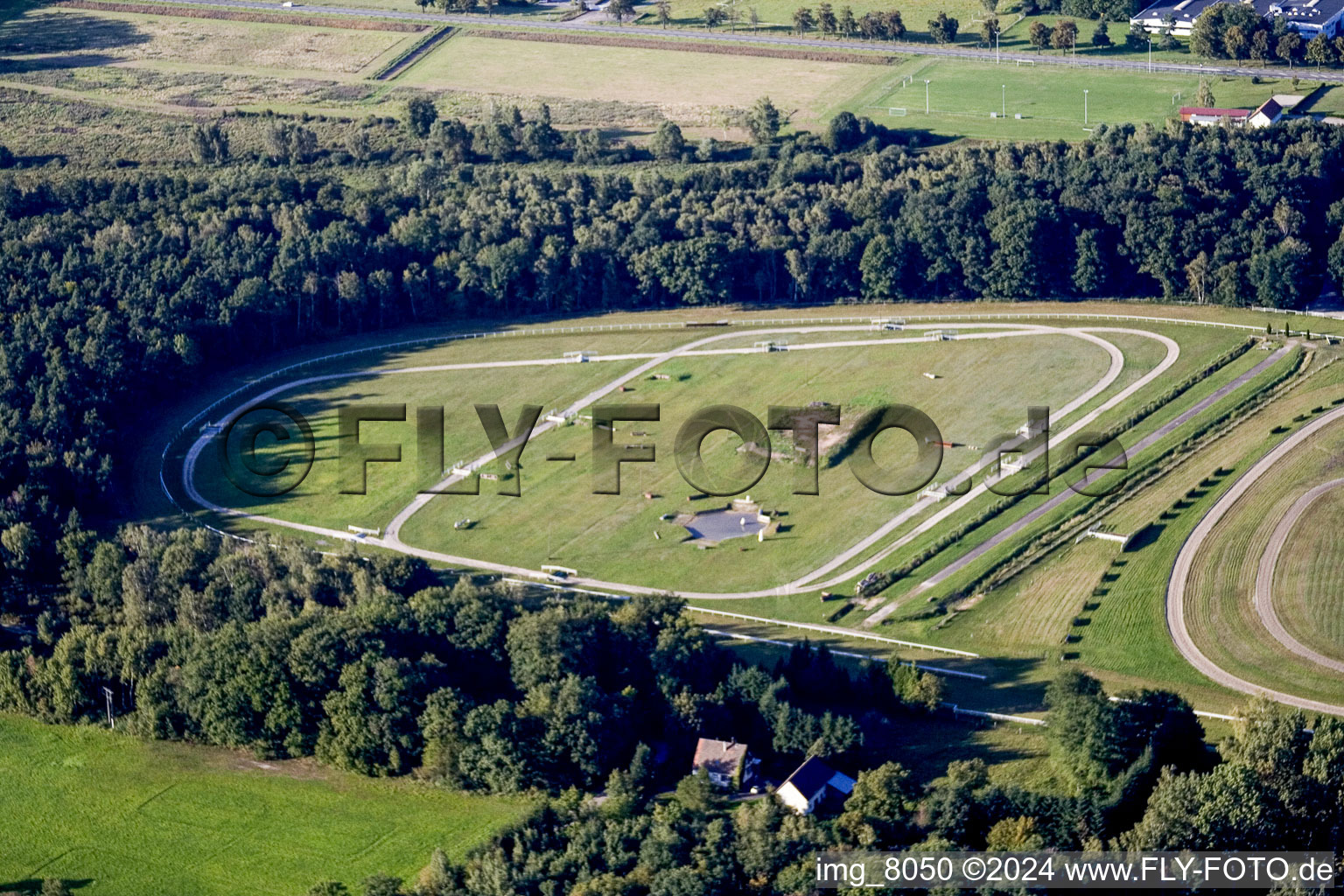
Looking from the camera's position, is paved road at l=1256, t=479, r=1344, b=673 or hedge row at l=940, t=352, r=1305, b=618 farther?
hedge row at l=940, t=352, r=1305, b=618

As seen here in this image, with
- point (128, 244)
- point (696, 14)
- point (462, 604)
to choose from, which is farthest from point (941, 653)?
A: point (696, 14)

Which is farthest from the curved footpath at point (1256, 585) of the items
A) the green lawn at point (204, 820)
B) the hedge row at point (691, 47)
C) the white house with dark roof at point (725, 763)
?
the hedge row at point (691, 47)

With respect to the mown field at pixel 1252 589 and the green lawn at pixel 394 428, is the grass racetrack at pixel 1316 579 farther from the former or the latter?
the green lawn at pixel 394 428

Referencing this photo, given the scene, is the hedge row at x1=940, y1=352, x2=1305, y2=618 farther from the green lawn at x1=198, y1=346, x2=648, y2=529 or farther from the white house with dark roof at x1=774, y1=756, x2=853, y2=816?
the green lawn at x1=198, y1=346, x2=648, y2=529

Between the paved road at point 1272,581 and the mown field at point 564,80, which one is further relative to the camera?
the mown field at point 564,80

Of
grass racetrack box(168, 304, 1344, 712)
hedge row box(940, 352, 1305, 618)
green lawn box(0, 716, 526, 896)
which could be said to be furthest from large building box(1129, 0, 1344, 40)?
green lawn box(0, 716, 526, 896)
